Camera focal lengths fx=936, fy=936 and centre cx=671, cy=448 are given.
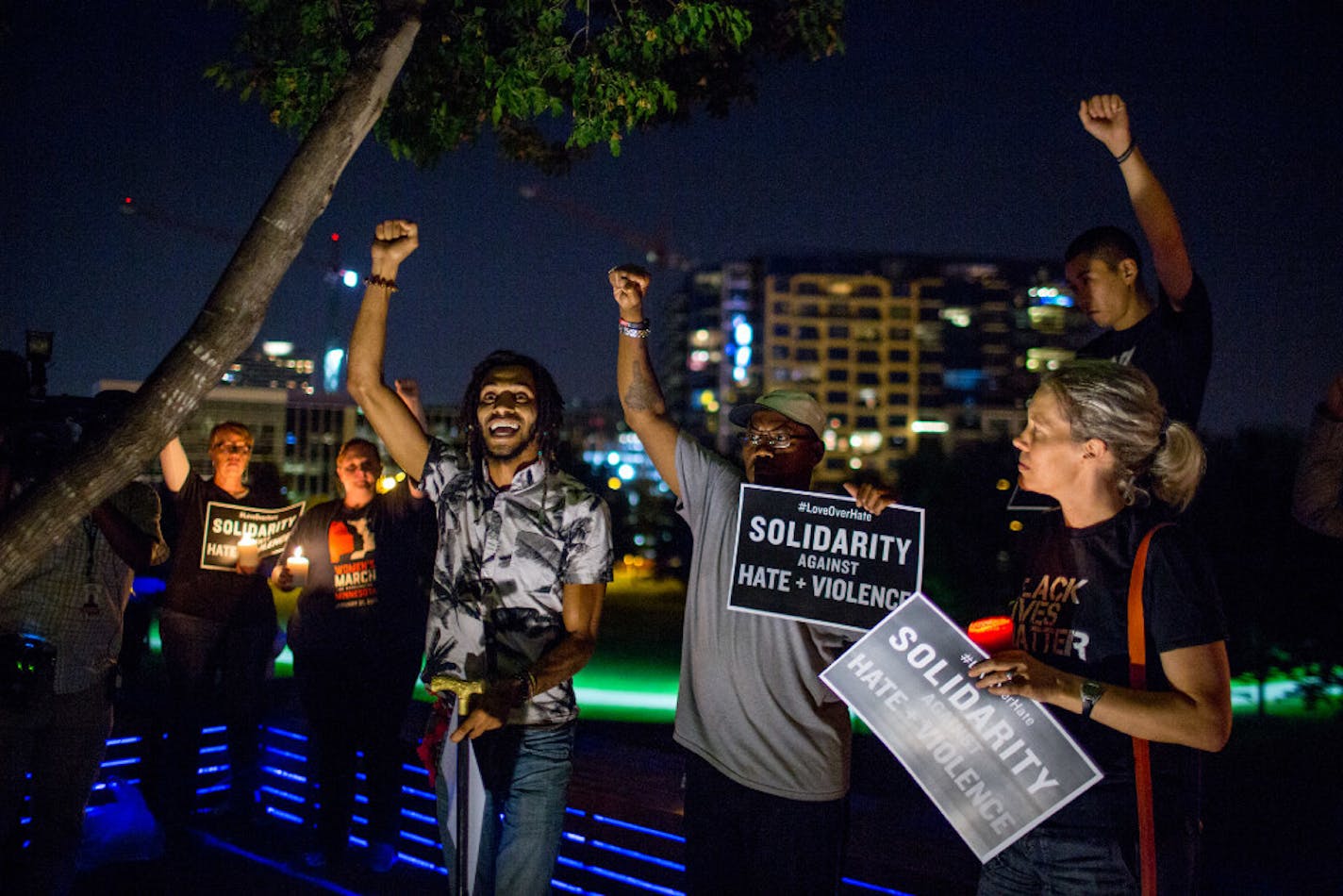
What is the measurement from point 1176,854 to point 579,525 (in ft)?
6.84

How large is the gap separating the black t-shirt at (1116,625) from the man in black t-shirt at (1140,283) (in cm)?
93

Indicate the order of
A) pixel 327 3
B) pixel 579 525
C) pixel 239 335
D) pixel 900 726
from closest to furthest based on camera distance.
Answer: pixel 900 726
pixel 239 335
pixel 579 525
pixel 327 3

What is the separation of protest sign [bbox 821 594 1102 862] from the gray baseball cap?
1.06m

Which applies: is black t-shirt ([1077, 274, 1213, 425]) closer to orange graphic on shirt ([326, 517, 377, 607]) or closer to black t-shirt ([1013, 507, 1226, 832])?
black t-shirt ([1013, 507, 1226, 832])

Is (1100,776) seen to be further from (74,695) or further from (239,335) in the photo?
(74,695)

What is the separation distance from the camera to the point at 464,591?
3418 mm

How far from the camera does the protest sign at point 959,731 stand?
240cm

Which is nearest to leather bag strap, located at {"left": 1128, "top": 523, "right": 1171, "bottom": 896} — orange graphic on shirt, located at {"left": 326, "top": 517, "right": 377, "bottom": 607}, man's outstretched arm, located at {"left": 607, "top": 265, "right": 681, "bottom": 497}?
man's outstretched arm, located at {"left": 607, "top": 265, "right": 681, "bottom": 497}

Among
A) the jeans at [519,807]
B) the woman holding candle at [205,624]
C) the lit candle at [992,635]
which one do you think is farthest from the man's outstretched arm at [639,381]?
the woman holding candle at [205,624]

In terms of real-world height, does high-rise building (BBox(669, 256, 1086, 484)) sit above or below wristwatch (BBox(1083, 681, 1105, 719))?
above

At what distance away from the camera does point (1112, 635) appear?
2486 mm

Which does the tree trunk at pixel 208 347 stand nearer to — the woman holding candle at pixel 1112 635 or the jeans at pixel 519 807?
the jeans at pixel 519 807

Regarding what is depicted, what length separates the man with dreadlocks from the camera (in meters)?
3.23

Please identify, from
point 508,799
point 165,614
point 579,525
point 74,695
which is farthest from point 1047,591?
point 165,614
